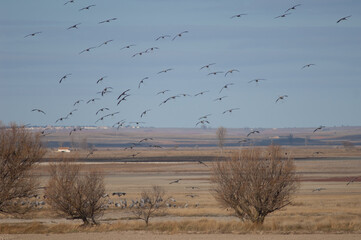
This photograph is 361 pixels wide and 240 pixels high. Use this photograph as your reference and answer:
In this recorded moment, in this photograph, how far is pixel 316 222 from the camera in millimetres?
50031

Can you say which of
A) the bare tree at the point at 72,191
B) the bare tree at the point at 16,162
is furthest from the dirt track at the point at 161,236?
the bare tree at the point at 16,162

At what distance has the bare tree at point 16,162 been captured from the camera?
1747 inches

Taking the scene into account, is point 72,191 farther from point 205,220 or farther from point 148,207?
point 148,207

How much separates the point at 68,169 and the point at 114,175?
6864 cm

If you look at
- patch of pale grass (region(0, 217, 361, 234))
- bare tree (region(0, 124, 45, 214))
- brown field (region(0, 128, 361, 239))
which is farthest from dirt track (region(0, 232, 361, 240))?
bare tree (region(0, 124, 45, 214))

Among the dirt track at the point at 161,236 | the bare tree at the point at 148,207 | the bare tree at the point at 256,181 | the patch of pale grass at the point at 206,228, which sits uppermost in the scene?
the bare tree at the point at 256,181

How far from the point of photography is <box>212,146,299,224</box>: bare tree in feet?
147

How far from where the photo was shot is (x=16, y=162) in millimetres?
44656

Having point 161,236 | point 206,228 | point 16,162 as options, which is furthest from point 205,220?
point 16,162

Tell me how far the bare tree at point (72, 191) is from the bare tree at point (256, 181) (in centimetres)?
874

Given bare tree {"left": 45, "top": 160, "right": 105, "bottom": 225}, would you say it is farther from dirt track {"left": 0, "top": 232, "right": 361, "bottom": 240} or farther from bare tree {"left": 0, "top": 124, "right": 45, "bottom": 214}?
dirt track {"left": 0, "top": 232, "right": 361, "bottom": 240}

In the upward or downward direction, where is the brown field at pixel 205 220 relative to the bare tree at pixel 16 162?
downward

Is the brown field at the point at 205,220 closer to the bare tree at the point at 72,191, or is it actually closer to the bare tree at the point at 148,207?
the bare tree at the point at 148,207

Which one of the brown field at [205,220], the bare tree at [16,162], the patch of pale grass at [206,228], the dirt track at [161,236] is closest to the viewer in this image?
the dirt track at [161,236]
